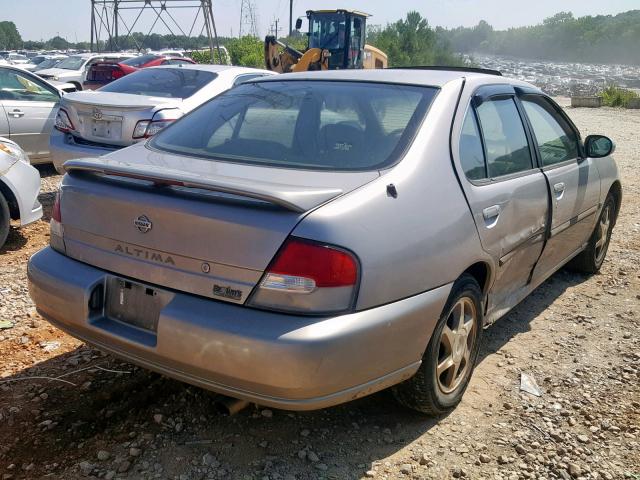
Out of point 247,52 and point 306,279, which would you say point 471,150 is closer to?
point 306,279

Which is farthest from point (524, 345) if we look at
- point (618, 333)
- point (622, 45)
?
point (622, 45)

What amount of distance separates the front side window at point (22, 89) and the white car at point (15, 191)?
2857 millimetres

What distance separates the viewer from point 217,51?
3362cm

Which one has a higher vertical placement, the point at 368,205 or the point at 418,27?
the point at 418,27

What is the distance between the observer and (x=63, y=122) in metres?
6.77

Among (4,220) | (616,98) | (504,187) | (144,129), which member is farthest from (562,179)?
(616,98)

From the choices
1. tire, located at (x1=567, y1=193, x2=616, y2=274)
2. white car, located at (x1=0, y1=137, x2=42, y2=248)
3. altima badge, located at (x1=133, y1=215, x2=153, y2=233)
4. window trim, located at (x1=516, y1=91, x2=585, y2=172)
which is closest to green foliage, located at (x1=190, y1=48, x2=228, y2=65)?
white car, located at (x1=0, y1=137, x2=42, y2=248)

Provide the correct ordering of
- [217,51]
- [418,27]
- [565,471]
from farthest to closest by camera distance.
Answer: [418,27] < [217,51] < [565,471]

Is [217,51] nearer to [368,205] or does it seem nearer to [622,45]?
[368,205]

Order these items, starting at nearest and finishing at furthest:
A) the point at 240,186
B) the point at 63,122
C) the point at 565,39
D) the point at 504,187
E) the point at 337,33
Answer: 1. the point at 240,186
2. the point at 504,187
3. the point at 63,122
4. the point at 337,33
5. the point at 565,39

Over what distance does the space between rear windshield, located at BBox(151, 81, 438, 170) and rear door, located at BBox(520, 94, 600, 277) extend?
1.18 m

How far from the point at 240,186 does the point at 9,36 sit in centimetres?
13415

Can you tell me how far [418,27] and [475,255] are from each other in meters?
64.9

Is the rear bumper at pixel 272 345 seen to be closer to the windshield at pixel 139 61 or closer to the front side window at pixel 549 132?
the front side window at pixel 549 132
